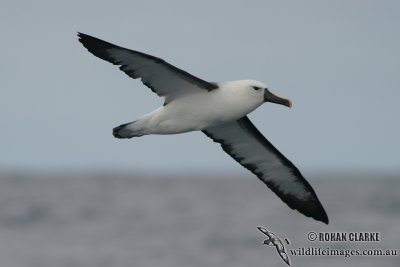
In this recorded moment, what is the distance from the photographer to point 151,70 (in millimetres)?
11820

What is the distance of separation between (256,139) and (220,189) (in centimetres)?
3754

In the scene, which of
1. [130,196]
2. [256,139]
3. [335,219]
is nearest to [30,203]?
[130,196]

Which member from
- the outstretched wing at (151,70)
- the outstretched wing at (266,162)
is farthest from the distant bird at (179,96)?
the outstretched wing at (266,162)

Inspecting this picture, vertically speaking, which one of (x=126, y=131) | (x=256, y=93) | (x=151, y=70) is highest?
(x=151, y=70)

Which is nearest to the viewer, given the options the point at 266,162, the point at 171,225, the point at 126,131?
the point at 126,131

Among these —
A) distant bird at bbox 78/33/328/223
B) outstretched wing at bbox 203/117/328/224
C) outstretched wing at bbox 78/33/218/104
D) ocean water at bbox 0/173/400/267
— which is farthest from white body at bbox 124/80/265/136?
ocean water at bbox 0/173/400/267

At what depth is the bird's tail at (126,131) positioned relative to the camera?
474 inches

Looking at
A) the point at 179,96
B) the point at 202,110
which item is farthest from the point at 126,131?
the point at 202,110

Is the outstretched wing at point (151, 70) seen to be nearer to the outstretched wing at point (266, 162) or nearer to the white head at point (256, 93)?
the white head at point (256, 93)

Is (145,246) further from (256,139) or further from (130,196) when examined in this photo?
(130,196)

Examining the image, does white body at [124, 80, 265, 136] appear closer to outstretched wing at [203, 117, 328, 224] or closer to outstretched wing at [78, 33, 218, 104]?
outstretched wing at [78, 33, 218, 104]

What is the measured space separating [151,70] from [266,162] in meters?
3.13

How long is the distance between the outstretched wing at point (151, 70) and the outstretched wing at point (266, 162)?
5.72 ft

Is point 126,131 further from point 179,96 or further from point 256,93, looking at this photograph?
point 256,93
